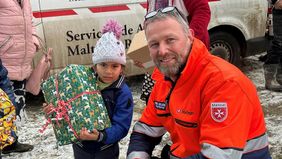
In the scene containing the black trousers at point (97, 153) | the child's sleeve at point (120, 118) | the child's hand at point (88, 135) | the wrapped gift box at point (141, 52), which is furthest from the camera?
the wrapped gift box at point (141, 52)

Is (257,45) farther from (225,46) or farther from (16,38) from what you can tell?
(16,38)

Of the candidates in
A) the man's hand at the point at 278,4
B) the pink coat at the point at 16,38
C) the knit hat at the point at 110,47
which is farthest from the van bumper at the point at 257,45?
the knit hat at the point at 110,47

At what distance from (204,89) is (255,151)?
1.19 ft

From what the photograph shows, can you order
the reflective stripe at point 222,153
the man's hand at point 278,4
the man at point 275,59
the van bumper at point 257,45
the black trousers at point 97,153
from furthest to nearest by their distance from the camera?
the van bumper at point 257,45 → the man at point 275,59 → the man's hand at point 278,4 → the black trousers at point 97,153 → the reflective stripe at point 222,153

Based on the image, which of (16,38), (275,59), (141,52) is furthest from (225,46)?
(16,38)

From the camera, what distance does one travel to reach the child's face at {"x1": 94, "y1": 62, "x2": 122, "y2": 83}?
2.47 meters

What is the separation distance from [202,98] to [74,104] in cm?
80

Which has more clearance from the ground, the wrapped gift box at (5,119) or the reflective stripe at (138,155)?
the wrapped gift box at (5,119)

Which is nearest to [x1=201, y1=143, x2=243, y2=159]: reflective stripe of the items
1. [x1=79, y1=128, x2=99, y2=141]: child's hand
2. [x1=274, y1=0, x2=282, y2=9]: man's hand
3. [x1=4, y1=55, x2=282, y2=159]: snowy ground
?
[x1=79, y1=128, x2=99, y2=141]: child's hand

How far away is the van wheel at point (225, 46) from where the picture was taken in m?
5.49

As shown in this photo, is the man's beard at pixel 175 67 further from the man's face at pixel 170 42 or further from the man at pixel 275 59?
the man at pixel 275 59

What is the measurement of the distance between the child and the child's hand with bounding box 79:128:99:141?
3.0 inches

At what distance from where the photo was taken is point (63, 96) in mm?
2377

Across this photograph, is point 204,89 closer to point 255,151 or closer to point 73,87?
point 255,151
